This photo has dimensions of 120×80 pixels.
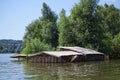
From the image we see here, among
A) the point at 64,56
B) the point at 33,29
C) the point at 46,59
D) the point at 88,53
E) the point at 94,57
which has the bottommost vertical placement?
the point at 46,59

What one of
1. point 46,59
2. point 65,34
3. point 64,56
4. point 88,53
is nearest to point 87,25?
point 65,34

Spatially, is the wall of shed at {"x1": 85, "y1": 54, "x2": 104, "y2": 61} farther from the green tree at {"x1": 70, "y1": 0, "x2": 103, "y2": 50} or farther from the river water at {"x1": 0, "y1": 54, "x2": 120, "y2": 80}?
the river water at {"x1": 0, "y1": 54, "x2": 120, "y2": 80}

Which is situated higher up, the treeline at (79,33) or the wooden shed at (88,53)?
the treeline at (79,33)

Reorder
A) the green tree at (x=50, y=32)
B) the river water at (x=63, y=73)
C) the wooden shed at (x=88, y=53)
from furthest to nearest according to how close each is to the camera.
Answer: the green tree at (x=50, y=32)
the wooden shed at (x=88, y=53)
the river water at (x=63, y=73)

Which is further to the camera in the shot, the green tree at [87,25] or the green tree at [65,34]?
the green tree at [65,34]

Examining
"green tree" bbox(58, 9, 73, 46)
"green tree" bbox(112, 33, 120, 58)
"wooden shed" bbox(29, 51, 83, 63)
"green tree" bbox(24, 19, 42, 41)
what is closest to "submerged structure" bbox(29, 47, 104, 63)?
"wooden shed" bbox(29, 51, 83, 63)

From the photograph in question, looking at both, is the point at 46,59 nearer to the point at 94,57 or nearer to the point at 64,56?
the point at 64,56

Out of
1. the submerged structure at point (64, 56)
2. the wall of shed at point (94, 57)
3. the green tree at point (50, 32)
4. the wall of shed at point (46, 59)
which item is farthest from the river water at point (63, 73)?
the green tree at point (50, 32)

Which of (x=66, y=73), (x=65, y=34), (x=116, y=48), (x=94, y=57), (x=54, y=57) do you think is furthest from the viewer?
(x=116, y=48)

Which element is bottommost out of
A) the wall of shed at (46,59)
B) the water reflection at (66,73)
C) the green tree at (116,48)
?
the water reflection at (66,73)

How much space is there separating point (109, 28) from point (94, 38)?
21.5m

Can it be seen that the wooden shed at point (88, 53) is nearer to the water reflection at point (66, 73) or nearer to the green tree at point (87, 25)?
the green tree at point (87, 25)

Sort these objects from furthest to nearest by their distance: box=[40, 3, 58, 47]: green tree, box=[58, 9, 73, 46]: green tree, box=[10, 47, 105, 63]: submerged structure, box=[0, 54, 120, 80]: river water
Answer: box=[40, 3, 58, 47]: green tree < box=[58, 9, 73, 46]: green tree < box=[10, 47, 105, 63]: submerged structure < box=[0, 54, 120, 80]: river water

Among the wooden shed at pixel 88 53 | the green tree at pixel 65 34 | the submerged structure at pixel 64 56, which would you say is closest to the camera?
the submerged structure at pixel 64 56
